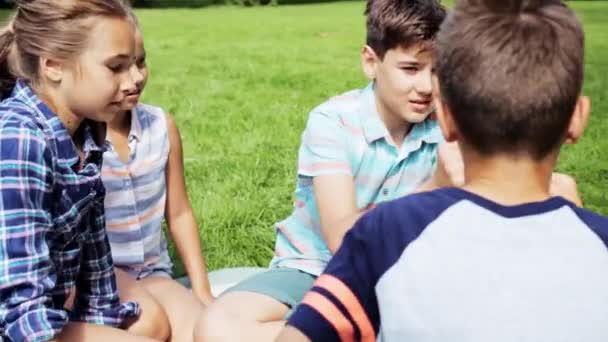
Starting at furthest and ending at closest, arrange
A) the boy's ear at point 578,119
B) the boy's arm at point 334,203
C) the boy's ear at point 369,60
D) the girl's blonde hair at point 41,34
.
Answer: the boy's ear at point 369,60, the boy's arm at point 334,203, the girl's blonde hair at point 41,34, the boy's ear at point 578,119

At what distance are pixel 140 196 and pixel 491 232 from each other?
1.83 m

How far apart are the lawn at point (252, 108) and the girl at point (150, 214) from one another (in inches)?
22.2

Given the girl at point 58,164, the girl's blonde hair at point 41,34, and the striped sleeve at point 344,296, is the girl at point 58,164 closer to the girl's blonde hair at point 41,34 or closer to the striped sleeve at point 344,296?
the girl's blonde hair at point 41,34

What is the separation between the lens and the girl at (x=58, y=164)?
7.09 feet

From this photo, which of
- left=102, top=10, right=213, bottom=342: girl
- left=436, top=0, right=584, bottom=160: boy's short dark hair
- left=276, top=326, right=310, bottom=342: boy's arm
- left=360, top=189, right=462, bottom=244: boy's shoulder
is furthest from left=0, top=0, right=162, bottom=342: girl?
left=436, top=0, right=584, bottom=160: boy's short dark hair

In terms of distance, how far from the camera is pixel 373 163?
112 inches

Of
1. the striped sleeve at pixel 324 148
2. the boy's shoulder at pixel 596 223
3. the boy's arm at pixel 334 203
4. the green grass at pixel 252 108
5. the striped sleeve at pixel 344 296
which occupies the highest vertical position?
the boy's shoulder at pixel 596 223

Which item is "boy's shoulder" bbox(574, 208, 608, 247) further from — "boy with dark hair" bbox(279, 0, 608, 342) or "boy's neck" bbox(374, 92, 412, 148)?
"boy's neck" bbox(374, 92, 412, 148)

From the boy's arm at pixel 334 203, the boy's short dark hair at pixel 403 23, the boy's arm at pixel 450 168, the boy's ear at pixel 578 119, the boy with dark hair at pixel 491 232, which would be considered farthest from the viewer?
the boy's short dark hair at pixel 403 23

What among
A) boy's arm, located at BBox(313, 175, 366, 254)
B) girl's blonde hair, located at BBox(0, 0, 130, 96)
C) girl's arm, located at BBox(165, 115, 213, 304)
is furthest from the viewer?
girl's arm, located at BBox(165, 115, 213, 304)

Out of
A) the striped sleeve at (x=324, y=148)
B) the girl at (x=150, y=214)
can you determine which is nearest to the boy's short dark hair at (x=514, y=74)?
the striped sleeve at (x=324, y=148)

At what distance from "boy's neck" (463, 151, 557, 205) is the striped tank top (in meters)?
1.67

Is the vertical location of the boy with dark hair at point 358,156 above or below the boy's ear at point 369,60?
below

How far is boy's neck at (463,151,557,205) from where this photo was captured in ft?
4.90
